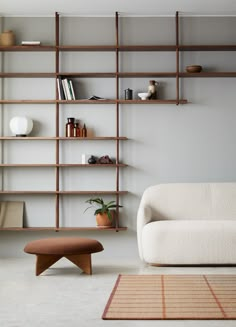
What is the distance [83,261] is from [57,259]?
233 millimetres

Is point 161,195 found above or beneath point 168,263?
above

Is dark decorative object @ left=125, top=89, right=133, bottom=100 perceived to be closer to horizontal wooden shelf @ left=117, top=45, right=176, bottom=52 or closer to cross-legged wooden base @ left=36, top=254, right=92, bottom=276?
horizontal wooden shelf @ left=117, top=45, right=176, bottom=52

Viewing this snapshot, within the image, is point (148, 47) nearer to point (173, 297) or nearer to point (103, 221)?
point (103, 221)

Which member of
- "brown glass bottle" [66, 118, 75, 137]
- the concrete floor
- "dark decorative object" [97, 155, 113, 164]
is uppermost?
"brown glass bottle" [66, 118, 75, 137]

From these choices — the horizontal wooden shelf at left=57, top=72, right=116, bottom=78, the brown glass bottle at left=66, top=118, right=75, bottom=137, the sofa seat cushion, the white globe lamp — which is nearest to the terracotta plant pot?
the sofa seat cushion

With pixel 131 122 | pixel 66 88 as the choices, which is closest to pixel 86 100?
pixel 66 88

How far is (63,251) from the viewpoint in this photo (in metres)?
5.32

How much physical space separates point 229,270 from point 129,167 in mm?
1742

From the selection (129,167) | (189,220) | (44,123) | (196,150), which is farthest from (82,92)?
(189,220)

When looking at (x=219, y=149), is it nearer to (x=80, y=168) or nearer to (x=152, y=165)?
(x=152, y=165)

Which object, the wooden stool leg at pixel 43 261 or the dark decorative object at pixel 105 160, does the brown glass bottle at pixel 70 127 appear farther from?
the wooden stool leg at pixel 43 261

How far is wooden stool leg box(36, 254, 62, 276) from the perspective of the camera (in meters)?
5.48

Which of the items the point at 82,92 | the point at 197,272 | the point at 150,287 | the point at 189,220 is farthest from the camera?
the point at 82,92

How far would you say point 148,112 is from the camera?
695 centimetres
